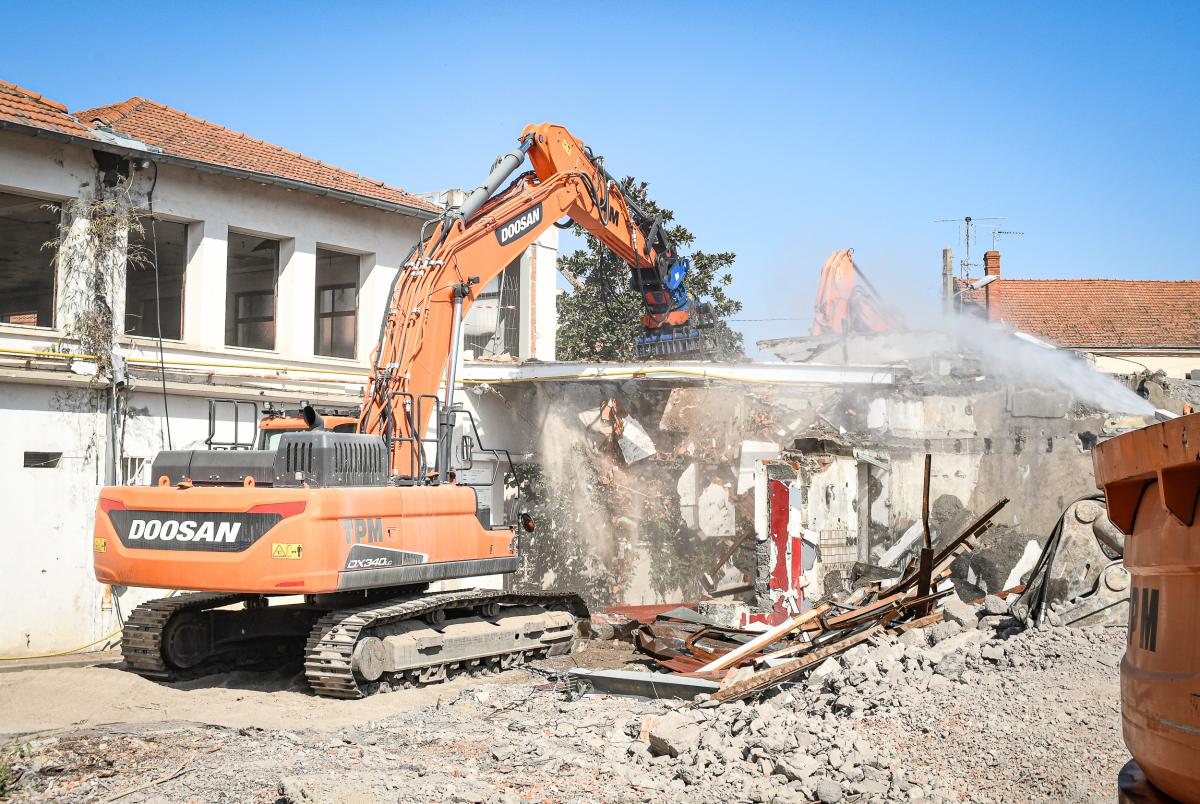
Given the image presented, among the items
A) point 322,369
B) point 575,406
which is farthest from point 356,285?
point 575,406

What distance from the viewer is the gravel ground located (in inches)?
219

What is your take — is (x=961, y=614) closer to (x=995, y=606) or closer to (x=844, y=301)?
(x=995, y=606)

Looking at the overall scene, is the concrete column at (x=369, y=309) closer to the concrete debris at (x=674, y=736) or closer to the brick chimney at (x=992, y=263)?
the concrete debris at (x=674, y=736)

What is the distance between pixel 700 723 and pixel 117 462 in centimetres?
882

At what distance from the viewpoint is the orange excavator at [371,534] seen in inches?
349

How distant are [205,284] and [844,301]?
37.8ft

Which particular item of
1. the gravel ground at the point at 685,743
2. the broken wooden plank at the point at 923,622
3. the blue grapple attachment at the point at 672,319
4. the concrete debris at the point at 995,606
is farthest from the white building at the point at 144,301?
the concrete debris at the point at 995,606

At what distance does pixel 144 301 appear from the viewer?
620 inches

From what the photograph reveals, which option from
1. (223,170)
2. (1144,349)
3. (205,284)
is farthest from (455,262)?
(1144,349)

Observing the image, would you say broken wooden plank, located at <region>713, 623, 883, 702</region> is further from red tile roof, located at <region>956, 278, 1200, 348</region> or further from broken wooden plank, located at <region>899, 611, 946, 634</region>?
red tile roof, located at <region>956, 278, 1200, 348</region>

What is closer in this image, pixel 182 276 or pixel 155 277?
pixel 155 277

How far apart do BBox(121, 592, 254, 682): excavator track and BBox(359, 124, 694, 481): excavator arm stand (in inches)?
88.5

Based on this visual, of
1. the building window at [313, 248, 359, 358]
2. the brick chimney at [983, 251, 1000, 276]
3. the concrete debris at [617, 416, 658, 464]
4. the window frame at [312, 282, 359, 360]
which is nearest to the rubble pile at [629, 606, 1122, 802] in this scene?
the concrete debris at [617, 416, 658, 464]

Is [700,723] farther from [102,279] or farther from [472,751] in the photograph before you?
[102,279]
